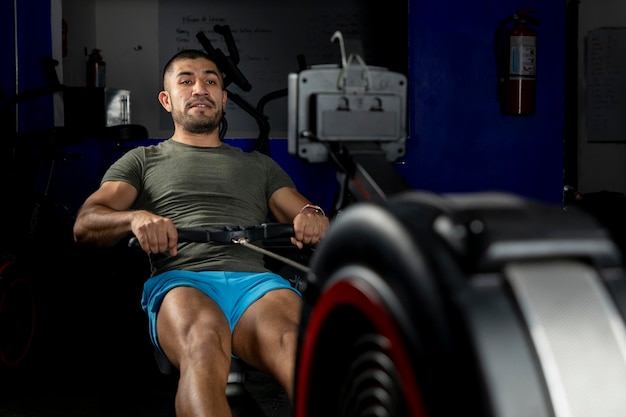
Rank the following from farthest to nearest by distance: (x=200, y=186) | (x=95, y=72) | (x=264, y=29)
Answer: (x=264, y=29) → (x=95, y=72) → (x=200, y=186)

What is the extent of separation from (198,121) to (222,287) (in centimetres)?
56

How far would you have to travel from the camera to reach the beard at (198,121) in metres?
2.25

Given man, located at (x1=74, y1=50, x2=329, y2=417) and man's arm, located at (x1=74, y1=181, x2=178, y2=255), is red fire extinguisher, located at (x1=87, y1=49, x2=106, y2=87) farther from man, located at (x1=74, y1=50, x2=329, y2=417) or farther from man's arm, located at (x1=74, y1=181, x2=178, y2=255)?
man's arm, located at (x1=74, y1=181, x2=178, y2=255)

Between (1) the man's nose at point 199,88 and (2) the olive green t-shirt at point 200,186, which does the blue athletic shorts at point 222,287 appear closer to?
(2) the olive green t-shirt at point 200,186

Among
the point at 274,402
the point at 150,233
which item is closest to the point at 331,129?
the point at 150,233

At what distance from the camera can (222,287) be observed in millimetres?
1900

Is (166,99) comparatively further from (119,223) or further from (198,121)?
(119,223)

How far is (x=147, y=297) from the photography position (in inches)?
76.0

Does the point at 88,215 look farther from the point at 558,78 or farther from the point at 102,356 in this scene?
the point at 558,78

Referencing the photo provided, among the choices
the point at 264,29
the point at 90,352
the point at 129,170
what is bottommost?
the point at 90,352

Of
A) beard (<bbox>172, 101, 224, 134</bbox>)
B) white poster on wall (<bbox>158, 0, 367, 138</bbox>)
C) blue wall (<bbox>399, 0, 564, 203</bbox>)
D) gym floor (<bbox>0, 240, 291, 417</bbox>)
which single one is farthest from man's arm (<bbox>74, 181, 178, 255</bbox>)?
white poster on wall (<bbox>158, 0, 367, 138</bbox>)

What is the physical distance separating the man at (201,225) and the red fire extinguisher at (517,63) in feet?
6.24

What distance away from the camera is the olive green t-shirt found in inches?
82.2

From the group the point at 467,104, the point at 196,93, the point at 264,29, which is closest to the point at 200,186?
the point at 196,93
